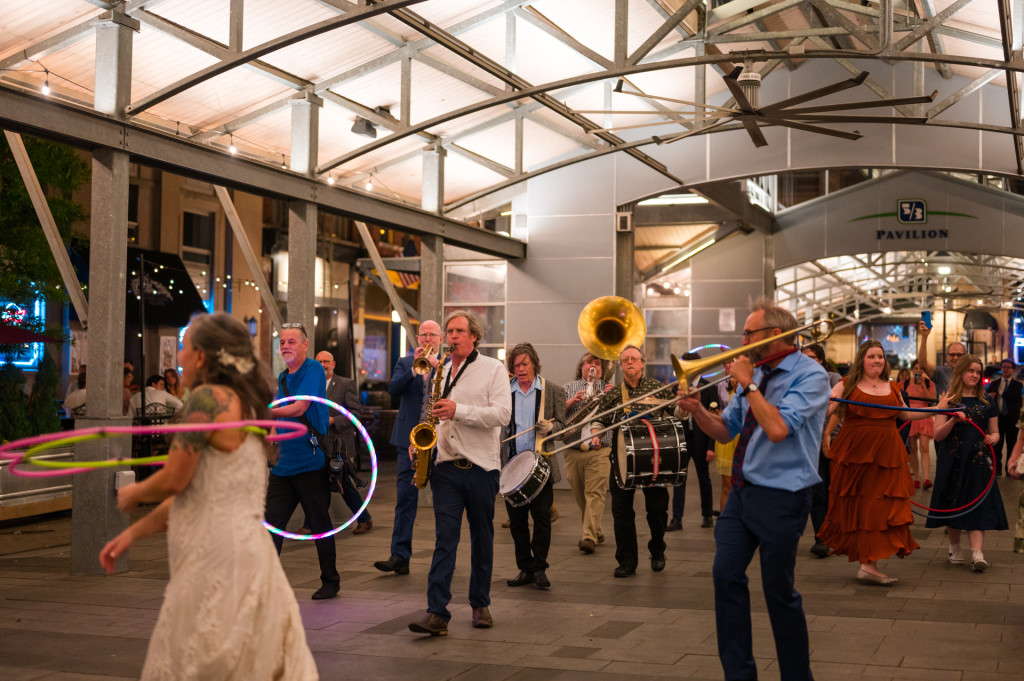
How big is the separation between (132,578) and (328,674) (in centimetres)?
360

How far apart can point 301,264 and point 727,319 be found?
1530 cm

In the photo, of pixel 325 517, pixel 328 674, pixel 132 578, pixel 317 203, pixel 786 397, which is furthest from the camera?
pixel 317 203

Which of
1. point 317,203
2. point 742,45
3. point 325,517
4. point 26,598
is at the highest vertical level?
point 742,45

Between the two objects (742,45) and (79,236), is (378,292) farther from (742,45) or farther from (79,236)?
(742,45)

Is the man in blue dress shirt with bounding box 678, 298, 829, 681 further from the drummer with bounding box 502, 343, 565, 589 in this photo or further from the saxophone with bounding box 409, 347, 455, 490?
the drummer with bounding box 502, 343, 565, 589

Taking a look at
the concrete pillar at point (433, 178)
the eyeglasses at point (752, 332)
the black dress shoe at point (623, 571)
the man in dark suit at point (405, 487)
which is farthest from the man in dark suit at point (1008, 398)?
the eyeglasses at point (752, 332)

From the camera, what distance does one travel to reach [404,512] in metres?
9.04

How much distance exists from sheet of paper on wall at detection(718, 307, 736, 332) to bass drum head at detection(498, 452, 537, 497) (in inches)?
682

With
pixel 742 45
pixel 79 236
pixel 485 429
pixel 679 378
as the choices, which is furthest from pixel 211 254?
pixel 679 378

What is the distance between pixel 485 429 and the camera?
22.6ft

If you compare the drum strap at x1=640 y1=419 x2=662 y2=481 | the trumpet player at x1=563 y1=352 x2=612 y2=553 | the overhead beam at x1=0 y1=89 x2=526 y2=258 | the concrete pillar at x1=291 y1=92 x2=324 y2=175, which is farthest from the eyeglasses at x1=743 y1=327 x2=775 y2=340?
the concrete pillar at x1=291 y1=92 x2=324 y2=175

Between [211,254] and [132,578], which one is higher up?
[211,254]

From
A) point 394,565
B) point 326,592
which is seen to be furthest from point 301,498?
point 394,565

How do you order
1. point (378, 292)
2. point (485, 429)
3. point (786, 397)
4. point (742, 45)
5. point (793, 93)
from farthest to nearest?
point (378, 292) → point (793, 93) → point (742, 45) → point (485, 429) → point (786, 397)
